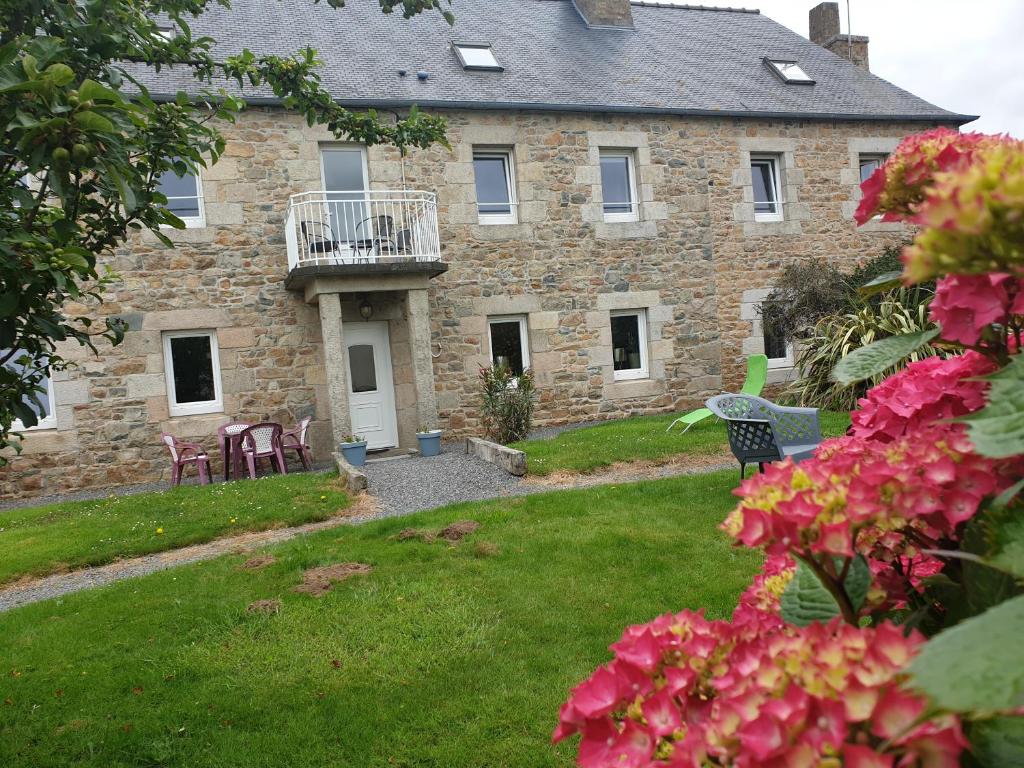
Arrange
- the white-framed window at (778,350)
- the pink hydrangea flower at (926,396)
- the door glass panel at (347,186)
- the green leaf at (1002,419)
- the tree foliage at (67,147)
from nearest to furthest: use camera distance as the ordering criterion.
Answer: the green leaf at (1002,419) < the pink hydrangea flower at (926,396) < the tree foliage at (67,147) < the door glass panel at (347,186) < the white-framed window at (778,350)

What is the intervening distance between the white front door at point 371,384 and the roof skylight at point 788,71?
1012 cm

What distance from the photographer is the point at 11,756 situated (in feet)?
9.79

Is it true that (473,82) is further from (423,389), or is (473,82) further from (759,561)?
(759,561)

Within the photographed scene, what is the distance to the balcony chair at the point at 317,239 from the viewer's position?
1082 cm

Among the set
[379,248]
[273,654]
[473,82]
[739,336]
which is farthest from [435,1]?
[739,336]

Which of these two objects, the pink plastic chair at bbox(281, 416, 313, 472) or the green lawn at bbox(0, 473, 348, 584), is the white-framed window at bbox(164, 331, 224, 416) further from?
the green lawn at bbox(0, 473, 348, 584)

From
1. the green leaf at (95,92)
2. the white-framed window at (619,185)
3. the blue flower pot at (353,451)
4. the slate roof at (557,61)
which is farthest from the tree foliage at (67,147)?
the white-framed window at (619,185)

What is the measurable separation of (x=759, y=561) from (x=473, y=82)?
10.7 metres

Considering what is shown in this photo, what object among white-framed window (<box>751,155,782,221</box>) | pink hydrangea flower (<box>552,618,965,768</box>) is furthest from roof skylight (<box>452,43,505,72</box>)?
pink hydrangea flower (<box>552,618,965,768</box>)

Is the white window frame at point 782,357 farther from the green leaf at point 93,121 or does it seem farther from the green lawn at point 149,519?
the green leaf at point 93,121

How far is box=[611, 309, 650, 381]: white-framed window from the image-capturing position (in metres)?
13.5

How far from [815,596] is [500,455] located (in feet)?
27.5

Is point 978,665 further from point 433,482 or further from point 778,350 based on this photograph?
point 778,350

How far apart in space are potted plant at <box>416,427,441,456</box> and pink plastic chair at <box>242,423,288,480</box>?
2.03 m
